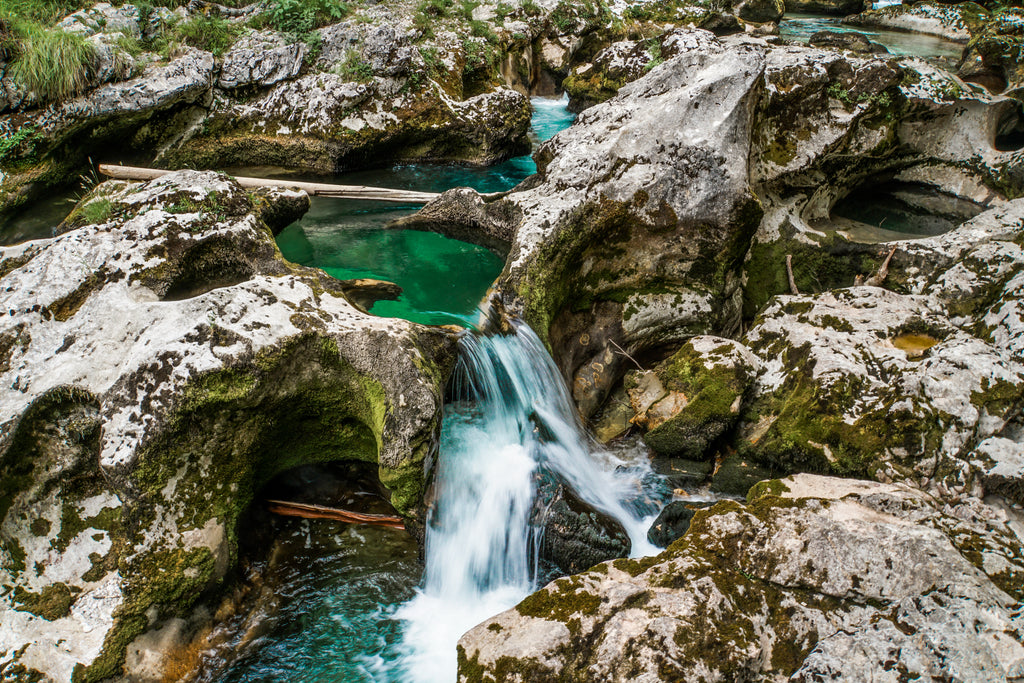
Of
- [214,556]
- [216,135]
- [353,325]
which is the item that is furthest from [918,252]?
[216,135]

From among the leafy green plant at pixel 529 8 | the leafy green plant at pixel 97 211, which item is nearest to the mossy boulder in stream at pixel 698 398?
the leafy green plant at pixel 97 211

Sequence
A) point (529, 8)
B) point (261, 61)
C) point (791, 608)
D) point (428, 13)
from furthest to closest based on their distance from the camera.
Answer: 1. point (529, 8)
2. point (428, 13)
3. point (261, 61)
4. point (791, 608)

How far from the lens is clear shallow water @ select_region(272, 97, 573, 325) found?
25.4ft

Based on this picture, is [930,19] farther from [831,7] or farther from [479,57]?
[479,57]

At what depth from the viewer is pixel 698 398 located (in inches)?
Result: 242

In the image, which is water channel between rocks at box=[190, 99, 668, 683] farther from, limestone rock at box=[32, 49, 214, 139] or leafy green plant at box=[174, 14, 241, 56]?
leafy green plant at box=[174, 14, 241, 56]

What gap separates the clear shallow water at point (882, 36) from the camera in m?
15.6

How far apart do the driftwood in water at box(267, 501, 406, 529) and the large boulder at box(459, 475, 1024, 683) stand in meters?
2.05

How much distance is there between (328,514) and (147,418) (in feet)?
5.97

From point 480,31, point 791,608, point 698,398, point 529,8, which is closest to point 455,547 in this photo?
point 791,608

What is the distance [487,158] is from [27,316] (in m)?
9.28

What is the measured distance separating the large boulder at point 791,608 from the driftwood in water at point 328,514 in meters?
2.05

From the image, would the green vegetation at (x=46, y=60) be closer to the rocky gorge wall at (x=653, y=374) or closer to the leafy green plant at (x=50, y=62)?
the leafy green plant at (x=50, y=62)

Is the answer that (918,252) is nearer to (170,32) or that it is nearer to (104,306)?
(104,306)
